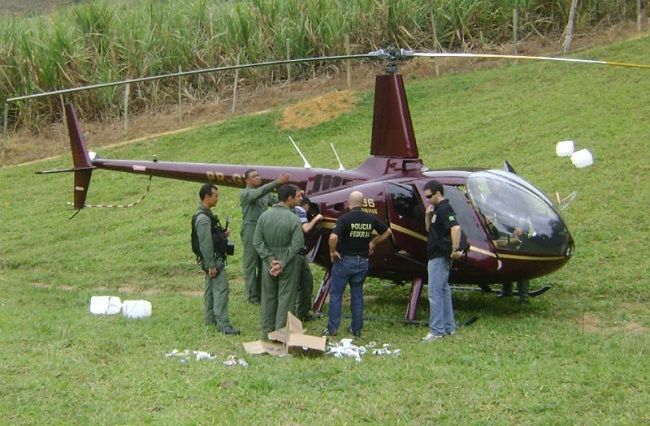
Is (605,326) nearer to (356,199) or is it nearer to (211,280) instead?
(356,199)

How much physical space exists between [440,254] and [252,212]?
2.96 meters

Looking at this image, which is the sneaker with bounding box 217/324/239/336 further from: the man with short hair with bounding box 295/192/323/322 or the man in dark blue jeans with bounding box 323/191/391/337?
the man in dark blue jeans with bounding box 323/191/391/337

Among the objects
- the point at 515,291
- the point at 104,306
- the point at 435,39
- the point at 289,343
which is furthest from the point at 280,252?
the point at 435,39

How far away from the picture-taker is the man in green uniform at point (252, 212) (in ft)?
37.1

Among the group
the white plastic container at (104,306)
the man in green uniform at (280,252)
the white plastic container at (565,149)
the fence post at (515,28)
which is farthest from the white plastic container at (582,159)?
the white plastic container at (104,306)

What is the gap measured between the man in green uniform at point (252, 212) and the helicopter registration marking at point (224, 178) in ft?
0.44

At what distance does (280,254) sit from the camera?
1009cm

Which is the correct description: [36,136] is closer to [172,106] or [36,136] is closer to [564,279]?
[172,106]

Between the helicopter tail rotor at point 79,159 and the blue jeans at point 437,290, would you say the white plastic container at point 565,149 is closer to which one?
the blue jeans at point 437,290

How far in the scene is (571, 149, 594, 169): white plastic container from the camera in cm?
1636

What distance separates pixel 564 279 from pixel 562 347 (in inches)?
126

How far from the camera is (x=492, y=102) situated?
71.2 ft

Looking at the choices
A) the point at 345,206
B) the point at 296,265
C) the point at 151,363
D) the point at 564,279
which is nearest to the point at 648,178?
the point at 564,279

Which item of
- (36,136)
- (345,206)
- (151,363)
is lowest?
(36,136)
